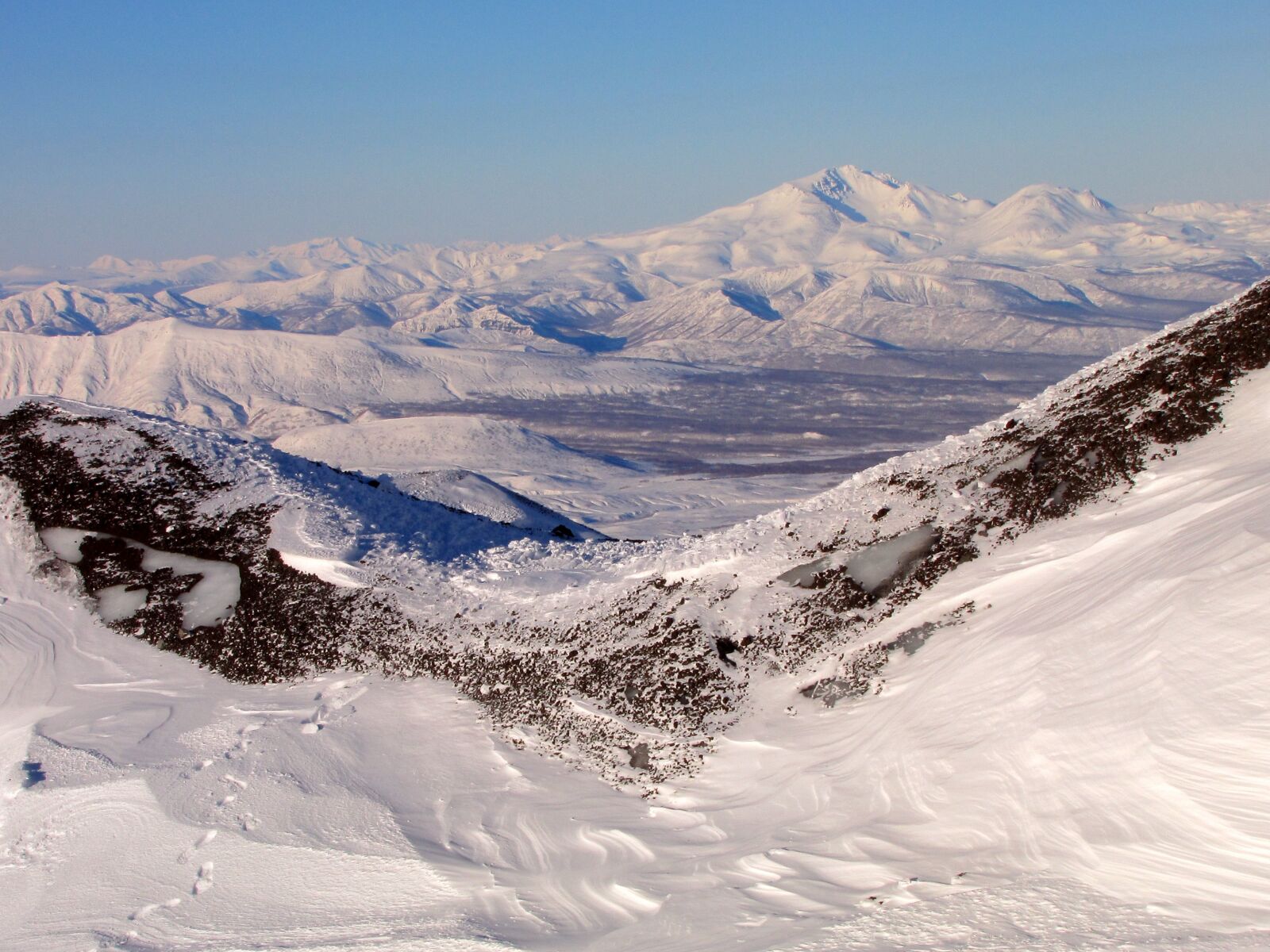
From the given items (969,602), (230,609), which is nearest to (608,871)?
(969,602)

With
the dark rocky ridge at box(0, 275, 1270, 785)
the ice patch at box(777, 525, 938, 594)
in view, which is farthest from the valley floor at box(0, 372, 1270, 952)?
the ice patch at box(777, 525, 938, 594)

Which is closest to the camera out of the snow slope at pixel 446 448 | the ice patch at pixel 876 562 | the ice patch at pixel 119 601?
the ice patch at pixel 876 562

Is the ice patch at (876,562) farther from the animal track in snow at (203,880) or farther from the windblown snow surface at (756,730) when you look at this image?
the animal track in snow at (203,880)

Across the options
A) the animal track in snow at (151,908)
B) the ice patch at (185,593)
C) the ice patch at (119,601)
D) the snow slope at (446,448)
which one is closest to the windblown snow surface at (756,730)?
the animal track in snow at (151,908)

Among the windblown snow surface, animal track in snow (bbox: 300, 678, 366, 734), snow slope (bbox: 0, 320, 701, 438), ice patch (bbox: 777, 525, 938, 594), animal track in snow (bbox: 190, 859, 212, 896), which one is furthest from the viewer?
snow slope (bbox: 0, 320, 701, 438)

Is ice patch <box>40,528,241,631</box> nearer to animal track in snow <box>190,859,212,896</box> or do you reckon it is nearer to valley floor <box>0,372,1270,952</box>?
valley floor <box>0,372,1270,952</box>

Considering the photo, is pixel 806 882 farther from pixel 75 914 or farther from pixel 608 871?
pixel 75 914

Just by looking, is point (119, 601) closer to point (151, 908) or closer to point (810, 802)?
point (151, 908)

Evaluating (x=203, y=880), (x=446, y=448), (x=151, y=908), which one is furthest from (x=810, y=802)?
(x=446, y=448)
